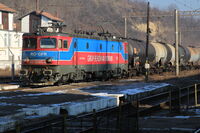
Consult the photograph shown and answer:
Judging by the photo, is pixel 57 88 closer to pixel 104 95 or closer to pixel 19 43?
pixel 104 95

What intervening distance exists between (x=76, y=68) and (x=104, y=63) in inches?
191

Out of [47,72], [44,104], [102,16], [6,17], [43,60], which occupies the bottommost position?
[44,104]

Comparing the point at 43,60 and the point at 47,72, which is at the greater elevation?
the point at 43,60

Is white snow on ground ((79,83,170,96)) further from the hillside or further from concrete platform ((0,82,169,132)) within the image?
the hillside

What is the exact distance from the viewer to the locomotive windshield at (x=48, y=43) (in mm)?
23891

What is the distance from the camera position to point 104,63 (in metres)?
30.1

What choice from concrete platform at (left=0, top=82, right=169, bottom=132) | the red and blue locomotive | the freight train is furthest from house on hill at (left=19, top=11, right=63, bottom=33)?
concrete platform at (left=0, top=82, right=169, bottom=132)

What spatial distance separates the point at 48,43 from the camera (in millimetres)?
24078

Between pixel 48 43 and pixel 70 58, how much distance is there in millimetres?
1864

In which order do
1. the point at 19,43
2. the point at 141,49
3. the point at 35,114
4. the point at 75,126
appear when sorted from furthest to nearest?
the point at 19,43
the point at 141,49
the point at 35,114
the point at 75,126

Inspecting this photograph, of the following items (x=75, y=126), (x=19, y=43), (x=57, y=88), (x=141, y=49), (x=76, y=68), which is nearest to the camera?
(x=75, y=126)

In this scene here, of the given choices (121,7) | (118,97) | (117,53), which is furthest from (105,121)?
(121,7)

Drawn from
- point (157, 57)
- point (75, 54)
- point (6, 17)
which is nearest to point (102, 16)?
point (6, 17)

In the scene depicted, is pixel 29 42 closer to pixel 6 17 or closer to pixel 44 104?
pixel 44 104
